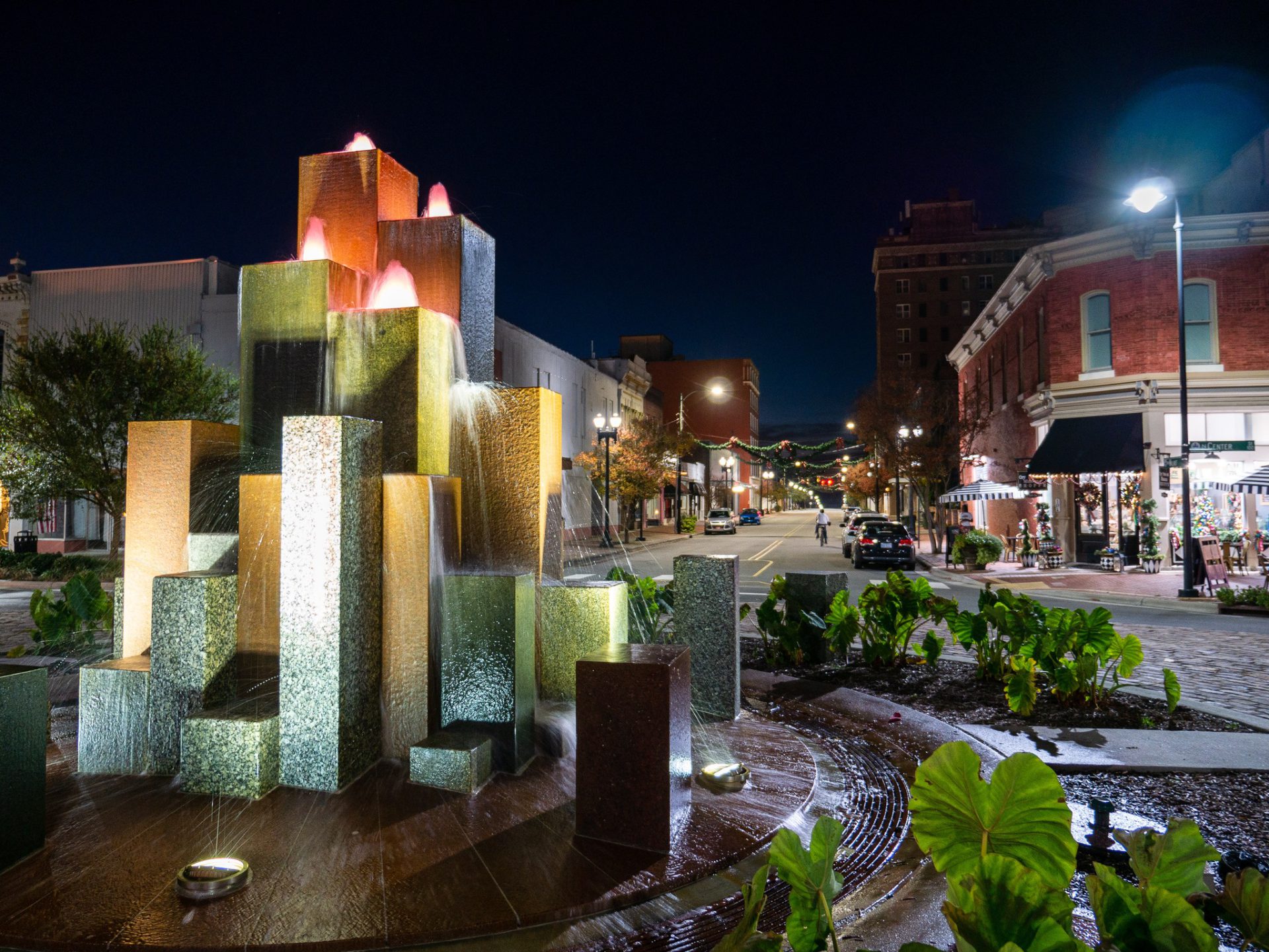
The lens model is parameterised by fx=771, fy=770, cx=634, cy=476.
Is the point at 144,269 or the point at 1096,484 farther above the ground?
the point at 144,269

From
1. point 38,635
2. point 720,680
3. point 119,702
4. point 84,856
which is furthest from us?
point 38,635

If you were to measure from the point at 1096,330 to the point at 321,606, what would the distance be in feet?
89.9

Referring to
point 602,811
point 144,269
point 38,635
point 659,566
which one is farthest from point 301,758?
point 144,269

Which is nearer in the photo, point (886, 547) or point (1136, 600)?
point (1136, 600)

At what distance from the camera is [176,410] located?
22.5 meters

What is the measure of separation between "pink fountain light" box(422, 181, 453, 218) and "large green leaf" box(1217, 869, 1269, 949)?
7.29 metres

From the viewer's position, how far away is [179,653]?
487cm

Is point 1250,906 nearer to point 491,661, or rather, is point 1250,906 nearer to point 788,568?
point 491,661

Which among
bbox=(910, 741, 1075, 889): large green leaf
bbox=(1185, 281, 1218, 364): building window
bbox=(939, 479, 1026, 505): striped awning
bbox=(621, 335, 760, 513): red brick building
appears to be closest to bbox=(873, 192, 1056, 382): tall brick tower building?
bbox=(621, 335, 760, 513): red brick building

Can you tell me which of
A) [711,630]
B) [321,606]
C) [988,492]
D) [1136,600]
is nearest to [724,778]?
[711,630]

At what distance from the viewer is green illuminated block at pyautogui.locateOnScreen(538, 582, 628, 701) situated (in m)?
5.93

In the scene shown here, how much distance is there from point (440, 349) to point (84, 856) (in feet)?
12.8

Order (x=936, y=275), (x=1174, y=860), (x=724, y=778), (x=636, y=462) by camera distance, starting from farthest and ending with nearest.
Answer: (x=936, y=275), (x=636, y=462), (x=724, y=778), (x=1174, y=860)

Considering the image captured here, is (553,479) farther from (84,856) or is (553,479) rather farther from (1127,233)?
(1127,233)
